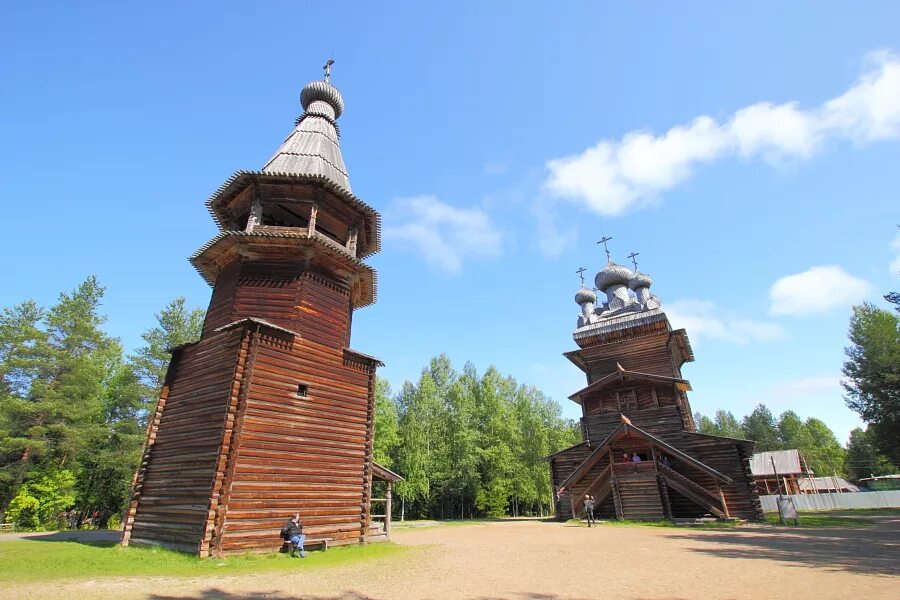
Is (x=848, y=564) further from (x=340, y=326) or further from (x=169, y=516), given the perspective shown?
(x=169, y=516)

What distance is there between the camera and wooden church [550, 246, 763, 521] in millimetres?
22750

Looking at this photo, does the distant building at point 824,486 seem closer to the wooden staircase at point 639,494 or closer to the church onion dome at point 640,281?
the church onion dome at point 640,281

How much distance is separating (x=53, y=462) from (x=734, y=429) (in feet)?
383

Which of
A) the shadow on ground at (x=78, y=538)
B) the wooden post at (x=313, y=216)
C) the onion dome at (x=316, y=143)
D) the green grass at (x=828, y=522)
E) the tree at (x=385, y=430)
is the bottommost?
the green grass at (x=828, y=522)

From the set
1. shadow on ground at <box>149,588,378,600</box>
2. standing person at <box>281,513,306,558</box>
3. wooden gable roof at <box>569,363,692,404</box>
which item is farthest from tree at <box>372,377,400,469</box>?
shadow on ground at <box>149,588,378,600</box>

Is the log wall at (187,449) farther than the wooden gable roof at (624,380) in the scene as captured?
No

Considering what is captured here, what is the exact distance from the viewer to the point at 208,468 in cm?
1243

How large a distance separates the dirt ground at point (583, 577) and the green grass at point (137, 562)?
89cm

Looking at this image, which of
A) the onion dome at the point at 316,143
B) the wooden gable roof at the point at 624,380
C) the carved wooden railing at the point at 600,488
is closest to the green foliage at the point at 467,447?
the wooden gable roof at the point at 624,380

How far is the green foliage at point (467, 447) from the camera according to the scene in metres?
38.4

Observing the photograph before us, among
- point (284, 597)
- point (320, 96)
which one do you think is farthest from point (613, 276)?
point (284, 597)

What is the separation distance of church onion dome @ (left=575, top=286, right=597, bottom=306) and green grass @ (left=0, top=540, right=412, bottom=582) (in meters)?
29.0

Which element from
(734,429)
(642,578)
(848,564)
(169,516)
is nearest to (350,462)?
(169,516)

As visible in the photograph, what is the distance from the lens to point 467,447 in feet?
127
